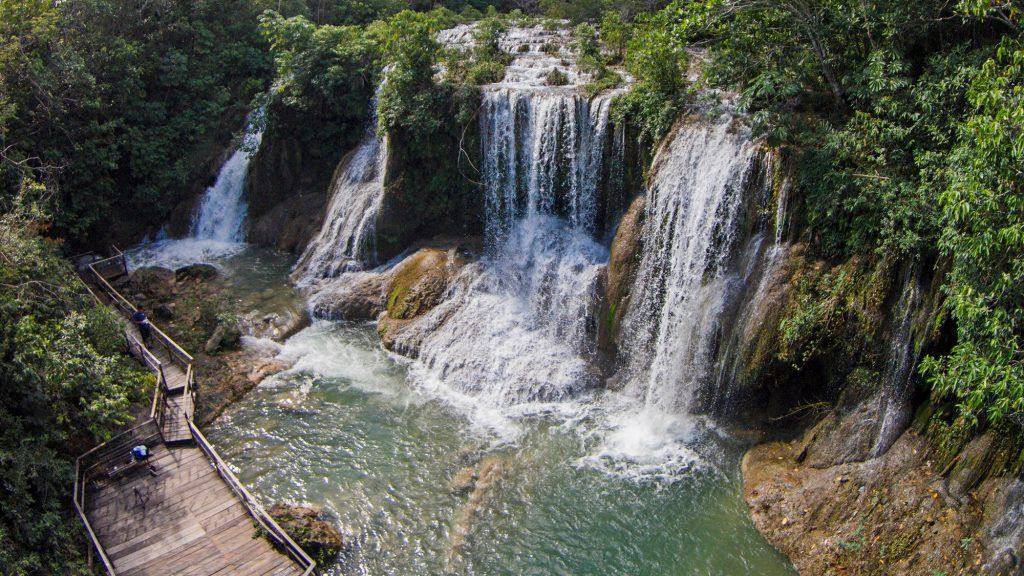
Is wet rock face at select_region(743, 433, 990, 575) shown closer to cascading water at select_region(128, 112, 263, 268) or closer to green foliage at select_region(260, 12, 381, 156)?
green foliage at select_region(260, 12, 381, 156)

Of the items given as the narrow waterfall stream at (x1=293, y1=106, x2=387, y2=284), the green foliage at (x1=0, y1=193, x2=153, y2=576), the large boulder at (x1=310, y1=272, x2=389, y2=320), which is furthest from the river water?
the narrow waterfall stream at (x1=293, y1=106, x2=387, y2=284)

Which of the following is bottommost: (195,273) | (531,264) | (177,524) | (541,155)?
(177,524)

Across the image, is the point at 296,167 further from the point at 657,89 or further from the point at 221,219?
the point at 657,89

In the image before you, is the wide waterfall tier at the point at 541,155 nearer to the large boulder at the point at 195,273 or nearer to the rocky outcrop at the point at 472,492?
the rocky outcrop at the point at 472,492

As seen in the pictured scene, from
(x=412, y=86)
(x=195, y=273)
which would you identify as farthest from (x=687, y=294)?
(x=195, y=273)

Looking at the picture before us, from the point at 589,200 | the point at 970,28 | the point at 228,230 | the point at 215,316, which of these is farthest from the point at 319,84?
the point at 970,28

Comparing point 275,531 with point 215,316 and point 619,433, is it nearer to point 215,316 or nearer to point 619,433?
point 619,433
